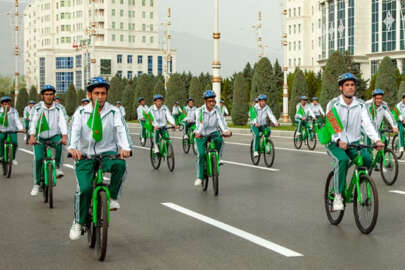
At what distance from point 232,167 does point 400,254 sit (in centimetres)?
991

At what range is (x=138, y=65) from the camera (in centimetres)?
13462

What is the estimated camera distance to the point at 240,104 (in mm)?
41219

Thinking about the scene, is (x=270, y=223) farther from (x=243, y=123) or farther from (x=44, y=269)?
(x=243, y=123)

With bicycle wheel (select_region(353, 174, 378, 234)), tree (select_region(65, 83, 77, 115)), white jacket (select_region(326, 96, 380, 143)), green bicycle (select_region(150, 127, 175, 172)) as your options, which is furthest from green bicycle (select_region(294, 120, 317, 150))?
tree (select_region(65, 83, 77, 115))

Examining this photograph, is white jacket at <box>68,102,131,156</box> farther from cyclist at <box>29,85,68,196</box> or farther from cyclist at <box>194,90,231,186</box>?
cyclist at <box>194,90,231,186</box>

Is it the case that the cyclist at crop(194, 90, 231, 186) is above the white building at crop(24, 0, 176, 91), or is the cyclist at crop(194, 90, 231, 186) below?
below

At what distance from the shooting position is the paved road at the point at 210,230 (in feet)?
21.2

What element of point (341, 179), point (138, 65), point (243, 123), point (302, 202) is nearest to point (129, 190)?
point (302, 202)

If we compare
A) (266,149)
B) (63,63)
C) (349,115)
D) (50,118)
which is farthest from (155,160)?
(63,63)

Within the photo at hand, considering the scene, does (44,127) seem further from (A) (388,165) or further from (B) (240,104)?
(B) (240,104)

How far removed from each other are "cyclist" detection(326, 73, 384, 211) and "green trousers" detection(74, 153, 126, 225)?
2.65m

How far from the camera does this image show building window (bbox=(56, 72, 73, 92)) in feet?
464

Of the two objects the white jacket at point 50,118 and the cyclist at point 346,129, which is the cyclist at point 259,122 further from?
the cyclist at point 346,129

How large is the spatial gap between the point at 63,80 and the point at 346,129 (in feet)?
453
